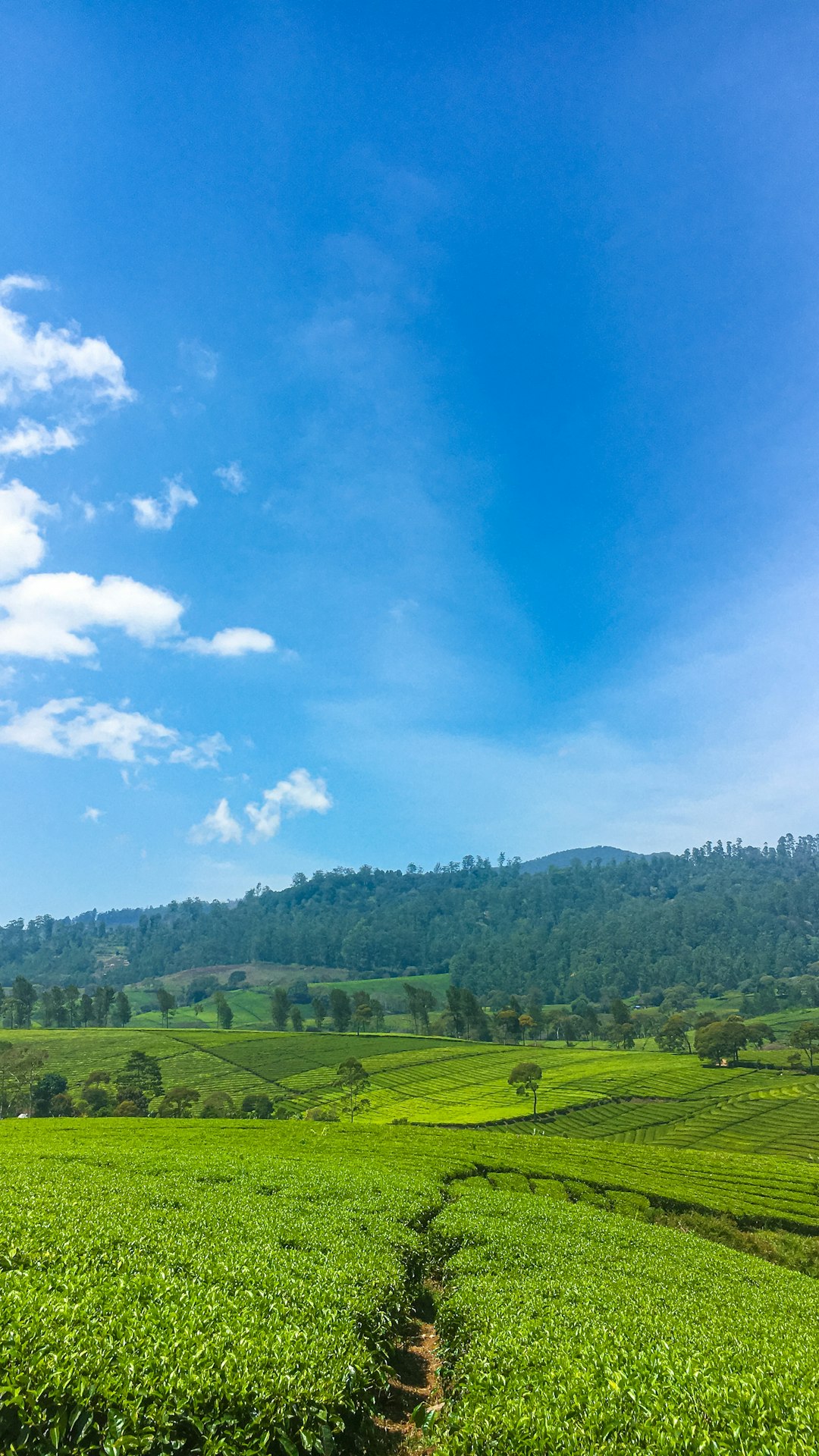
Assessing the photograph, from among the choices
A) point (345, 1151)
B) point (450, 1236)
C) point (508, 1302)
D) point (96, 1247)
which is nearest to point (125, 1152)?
point (345, 1151)

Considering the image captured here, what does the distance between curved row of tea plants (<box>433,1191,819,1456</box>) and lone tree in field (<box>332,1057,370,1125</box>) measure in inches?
3714

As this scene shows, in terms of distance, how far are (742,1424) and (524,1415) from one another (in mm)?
3904

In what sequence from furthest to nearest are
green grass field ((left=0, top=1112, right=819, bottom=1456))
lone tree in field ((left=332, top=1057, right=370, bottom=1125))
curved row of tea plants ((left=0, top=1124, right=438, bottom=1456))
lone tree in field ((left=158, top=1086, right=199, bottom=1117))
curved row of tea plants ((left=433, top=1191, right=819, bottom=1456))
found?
1. lone tree in field ((left=332, top=1057, right=370, bottom=1125))
2. lone tree in field ((left=158, top=1086, right=199, bottom=1117))
3. curved row of tea plants ((left=433, top=1191, right=819, bottom=1456))
4. green grass field ((left=0, top=1112, right=819, bottom=1456))
5. curved row of tea plants ((left=0, top=1124, right=438, bottom=1456))

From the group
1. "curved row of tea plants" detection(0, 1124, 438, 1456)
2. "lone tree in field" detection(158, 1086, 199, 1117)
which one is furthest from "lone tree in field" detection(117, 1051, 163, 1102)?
"curved row of tea plants" detection(0, 1124, 438, 1456)

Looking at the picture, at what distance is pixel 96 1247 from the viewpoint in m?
18.5

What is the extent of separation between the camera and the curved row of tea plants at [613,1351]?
1191 cm

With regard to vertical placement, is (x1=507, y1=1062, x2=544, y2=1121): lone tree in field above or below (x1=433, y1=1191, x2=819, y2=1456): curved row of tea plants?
below

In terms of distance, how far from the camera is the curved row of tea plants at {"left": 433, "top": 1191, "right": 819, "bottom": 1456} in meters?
11.9

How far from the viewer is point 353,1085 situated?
12688 centimetres

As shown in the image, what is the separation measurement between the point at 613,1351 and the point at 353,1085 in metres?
124

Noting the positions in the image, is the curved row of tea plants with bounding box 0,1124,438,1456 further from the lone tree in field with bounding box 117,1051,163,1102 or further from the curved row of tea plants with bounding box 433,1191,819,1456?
the lone tree in field with bounding box 117,1051,163,1102

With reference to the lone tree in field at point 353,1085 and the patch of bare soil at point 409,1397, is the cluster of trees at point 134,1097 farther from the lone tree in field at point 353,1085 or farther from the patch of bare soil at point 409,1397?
the patch of bare soil at point 409,1397

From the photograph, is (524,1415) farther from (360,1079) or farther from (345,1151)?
(360,1079)

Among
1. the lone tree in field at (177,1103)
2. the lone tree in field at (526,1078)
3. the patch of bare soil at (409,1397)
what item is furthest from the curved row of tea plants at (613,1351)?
the lone tree in field at (177,1103)
